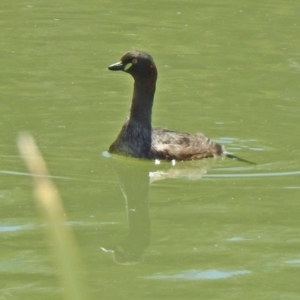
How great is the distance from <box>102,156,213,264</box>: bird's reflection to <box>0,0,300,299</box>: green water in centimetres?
2

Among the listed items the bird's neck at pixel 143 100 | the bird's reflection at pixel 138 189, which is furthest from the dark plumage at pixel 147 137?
the bird's reflection at pixel 138 189

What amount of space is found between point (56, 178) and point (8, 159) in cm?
77

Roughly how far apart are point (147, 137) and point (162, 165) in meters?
0.43

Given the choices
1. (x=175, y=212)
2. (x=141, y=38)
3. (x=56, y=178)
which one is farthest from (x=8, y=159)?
(x=141, y=38)

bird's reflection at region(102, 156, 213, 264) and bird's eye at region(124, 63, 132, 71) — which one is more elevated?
bird's eye at region(124, 63, 132, 71)

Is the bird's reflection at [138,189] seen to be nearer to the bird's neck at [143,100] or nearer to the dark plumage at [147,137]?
the dark plumage at [147,137]

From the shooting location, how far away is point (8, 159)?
848 cm

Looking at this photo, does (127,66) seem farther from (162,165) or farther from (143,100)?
(162,165)

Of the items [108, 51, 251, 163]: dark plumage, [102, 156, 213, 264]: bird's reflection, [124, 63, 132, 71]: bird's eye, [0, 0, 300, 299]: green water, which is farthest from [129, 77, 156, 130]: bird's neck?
[102, 156, 213, 264]: bird's reflection

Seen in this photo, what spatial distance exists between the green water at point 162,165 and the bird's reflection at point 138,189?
19mm

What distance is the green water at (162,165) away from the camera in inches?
213

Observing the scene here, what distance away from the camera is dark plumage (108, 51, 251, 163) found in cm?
891

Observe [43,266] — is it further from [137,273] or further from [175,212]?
[175,212]

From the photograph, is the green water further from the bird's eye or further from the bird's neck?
the bird's eye
